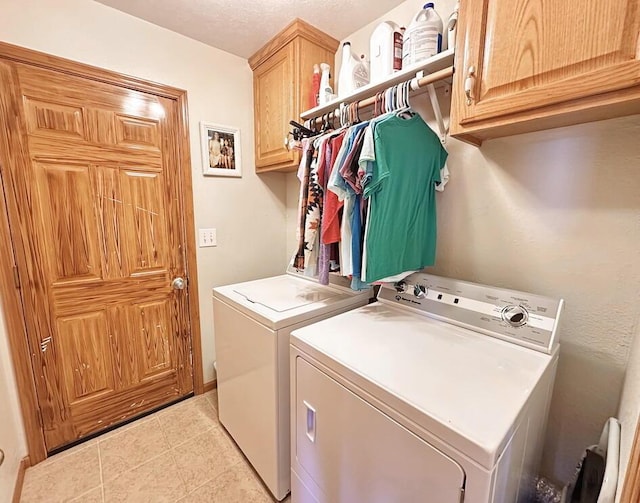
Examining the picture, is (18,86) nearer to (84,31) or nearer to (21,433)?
(84,31)

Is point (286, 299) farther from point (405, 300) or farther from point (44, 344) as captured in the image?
point (44, 344)

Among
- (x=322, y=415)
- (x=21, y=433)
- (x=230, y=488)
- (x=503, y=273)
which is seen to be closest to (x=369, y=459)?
(x=322, y=415)

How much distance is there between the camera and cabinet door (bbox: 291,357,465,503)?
68cm

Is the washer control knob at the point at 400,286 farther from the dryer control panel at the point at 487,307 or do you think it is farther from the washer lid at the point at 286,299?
the washer lid at the point at 286,299

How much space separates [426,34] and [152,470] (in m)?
2.45

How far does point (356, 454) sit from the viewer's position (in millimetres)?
853

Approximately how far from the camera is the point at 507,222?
1.20 meters

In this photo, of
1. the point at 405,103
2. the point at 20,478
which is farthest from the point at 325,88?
the point at 20,478

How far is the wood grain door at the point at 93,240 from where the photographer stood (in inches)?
55.5

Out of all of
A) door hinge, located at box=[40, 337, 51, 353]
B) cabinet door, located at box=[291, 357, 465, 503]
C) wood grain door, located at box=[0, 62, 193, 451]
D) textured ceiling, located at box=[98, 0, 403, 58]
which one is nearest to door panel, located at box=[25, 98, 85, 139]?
wood grain door, located at box=[0, 62, 193, 451]

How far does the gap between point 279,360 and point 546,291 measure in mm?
1113

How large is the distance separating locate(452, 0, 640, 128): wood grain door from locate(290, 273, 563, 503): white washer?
63cm

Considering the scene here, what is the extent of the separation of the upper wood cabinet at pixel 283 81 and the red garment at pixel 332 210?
1.87 ft

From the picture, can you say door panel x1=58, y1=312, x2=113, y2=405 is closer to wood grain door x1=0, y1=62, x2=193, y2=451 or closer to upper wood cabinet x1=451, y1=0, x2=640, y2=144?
wood grain door x1=0, y1=62, x2=193, y2=451
